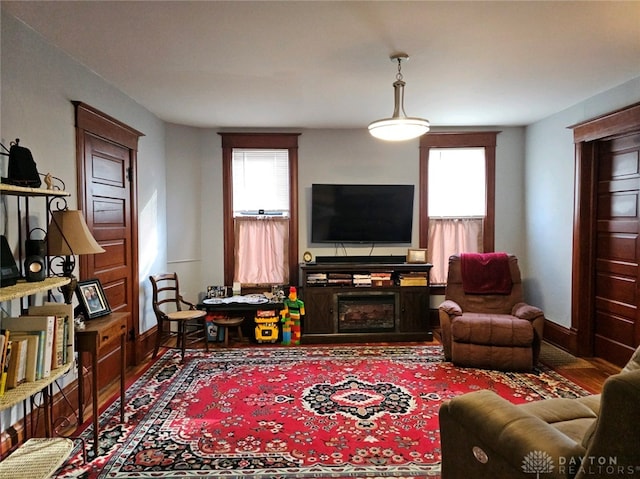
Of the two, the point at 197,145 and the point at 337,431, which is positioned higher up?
the point at 197,145

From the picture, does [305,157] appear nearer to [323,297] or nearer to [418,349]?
[323,297]

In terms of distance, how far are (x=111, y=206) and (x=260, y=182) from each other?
1.97 m

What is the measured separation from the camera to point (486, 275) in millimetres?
4508

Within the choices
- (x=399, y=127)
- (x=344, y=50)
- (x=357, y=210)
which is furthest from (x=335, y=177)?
(x=344, y=50)

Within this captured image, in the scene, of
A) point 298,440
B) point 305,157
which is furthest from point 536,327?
point 305,157

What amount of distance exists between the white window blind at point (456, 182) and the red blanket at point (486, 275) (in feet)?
3.21

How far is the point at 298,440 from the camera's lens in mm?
2648

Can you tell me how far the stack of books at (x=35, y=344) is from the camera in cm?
199

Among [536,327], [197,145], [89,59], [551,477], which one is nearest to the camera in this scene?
[551,477]

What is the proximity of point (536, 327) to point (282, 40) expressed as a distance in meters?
3.15

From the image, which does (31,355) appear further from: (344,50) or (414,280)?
(414,280)

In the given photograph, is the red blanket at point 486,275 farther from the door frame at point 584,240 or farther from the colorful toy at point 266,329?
the colorful toy at point 266,329

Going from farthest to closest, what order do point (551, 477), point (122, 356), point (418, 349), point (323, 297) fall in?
point (323, 297) < point (418, 349) < point (122, 356) < point (551, 477)

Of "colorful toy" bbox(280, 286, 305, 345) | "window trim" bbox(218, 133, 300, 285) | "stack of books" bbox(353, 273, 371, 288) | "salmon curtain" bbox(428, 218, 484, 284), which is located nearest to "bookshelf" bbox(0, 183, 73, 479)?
"colorful toy" bbox(280, 286, 305, 345)
